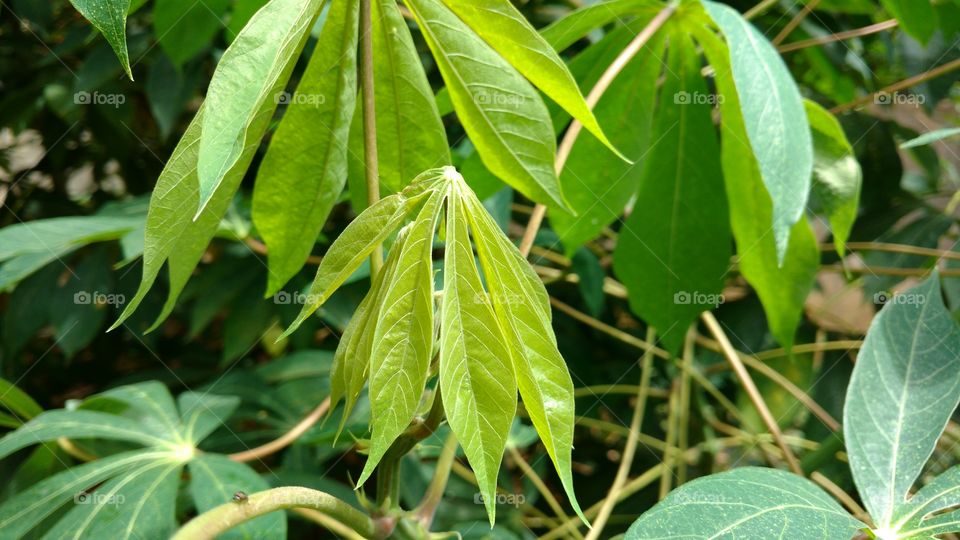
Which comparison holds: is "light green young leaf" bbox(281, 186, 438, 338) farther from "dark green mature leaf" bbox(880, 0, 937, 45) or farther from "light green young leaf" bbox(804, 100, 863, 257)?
"dark green mature leaf" bbox(880, 0, 937, 45)

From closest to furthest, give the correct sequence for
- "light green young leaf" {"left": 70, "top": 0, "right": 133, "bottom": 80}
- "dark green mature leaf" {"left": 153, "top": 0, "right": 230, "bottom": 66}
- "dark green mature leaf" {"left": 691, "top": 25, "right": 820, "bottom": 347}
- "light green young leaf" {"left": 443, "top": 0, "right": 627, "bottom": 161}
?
"light green young leaf" {"left": 70, "top": 0, "right": 133, "bottom": 80}, "light green young leaf" {"left": 443, "top": 0, "right": 627, "bottom": 161}, "dark green mature leaf" {"left": 691, "top": 25, "right": 820, "bottom": 347}, "dark green mature leaf" {"left": 153, "top": 0, "right": 230, "bottom": 66}

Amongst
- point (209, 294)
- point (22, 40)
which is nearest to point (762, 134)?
point (209, 294)

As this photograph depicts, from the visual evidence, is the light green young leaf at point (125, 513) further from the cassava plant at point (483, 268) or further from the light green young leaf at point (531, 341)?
the light green young leaf at point (531, 341)

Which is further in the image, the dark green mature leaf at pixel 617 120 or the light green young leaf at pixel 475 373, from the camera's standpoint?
the dark green mature leaf at pixel 617 120

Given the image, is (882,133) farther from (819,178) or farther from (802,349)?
(819,178)

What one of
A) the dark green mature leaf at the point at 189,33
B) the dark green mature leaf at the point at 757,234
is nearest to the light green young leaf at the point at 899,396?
the dark green mature leaf at the point at 757,234

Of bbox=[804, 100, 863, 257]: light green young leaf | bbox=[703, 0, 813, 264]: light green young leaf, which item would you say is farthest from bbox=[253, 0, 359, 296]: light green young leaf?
bbox=[804, 100, 863, 257]: light green young leaf

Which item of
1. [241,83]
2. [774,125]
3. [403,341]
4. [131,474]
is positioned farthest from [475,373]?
[131,474]
